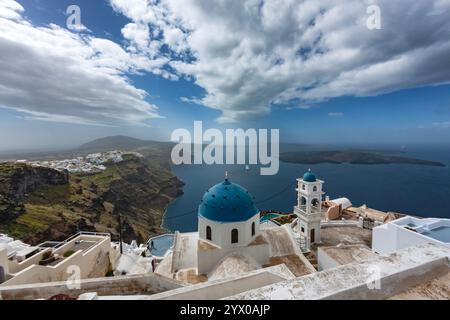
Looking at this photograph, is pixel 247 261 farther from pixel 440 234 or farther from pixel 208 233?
pixel 440 234

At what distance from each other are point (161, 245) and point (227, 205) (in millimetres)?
14102

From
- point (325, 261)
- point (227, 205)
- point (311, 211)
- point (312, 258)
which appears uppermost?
point (227, 205)

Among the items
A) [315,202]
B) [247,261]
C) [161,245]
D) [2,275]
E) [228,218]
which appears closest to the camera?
[2,275]

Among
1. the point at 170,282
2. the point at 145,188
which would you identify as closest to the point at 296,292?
the point at 170,282

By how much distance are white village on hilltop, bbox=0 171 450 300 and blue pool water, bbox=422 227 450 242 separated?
0.15 feet

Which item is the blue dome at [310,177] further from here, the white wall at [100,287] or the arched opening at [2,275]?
the arched opening at [2,275]

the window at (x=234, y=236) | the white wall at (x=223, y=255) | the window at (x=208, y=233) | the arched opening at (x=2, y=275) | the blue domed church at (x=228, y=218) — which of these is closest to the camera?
the arched opening at (x=2, y=275)

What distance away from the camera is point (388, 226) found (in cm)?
1227

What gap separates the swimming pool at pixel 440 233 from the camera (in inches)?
414

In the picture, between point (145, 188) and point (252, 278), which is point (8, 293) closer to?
point (252, 278)

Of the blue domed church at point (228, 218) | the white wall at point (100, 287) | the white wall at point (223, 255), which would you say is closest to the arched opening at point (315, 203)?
Answer: the blue domed church at point (228, 218)

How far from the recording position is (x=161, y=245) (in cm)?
2403

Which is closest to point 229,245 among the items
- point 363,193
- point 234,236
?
point 234,236
